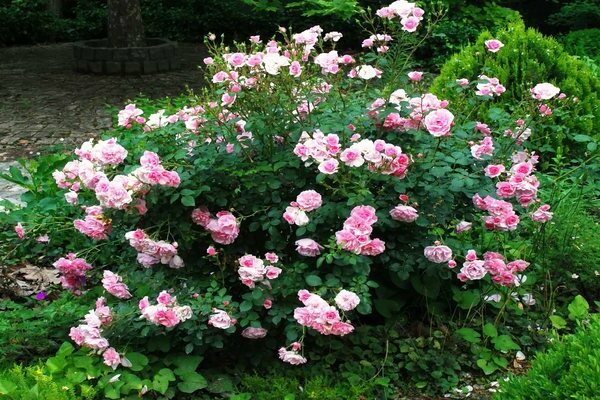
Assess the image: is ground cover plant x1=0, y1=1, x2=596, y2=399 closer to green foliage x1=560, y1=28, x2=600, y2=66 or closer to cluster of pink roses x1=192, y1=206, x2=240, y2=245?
cluster of pink roses x1=192, y1=206, x2=240, y2=245

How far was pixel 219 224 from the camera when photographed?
2.99m

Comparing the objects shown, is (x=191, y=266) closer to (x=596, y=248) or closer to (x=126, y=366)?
(x=126, y=366)

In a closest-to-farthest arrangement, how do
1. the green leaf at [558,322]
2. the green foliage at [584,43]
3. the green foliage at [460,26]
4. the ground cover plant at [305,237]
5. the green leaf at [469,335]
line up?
the ground cover plant at [305,237]
the green leaf at [469,335]
the green leaf at [558,322]
the green foliage at [584,43]
the green foliage at [460,26]

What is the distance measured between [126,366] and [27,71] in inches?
400

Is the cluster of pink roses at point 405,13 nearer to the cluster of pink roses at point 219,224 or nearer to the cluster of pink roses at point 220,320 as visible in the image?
the cluster of pink roses at point 219,224

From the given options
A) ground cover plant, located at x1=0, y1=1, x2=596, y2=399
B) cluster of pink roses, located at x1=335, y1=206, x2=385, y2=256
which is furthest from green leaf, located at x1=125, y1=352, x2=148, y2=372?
cluster of pink roses, located at x1=335, y1=206, x2=385, y2=256

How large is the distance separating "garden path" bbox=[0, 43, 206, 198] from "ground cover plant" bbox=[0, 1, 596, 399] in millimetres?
2765

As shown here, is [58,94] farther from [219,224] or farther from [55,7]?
[219,224]

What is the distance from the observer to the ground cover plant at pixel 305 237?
9.46ft

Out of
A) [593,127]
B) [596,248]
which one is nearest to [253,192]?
[596,248]

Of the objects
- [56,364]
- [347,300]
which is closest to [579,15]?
[347,300]

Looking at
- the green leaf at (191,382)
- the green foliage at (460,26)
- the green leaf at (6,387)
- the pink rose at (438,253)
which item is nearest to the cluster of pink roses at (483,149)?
the pink rose at (438,253)

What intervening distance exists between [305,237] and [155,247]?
2.04 ft

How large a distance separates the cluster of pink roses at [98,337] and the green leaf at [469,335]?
1428 millimetres
